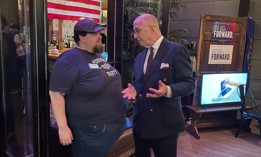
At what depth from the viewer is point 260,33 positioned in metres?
4.15

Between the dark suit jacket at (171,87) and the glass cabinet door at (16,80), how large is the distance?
841 mm

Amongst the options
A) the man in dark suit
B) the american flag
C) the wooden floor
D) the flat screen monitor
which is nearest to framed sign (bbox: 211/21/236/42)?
the flat screen monitor

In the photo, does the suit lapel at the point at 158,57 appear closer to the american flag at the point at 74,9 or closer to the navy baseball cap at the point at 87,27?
the navy baseball cap at the point at 87,27

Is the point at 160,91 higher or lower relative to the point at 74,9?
lower

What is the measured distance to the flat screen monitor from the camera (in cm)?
353

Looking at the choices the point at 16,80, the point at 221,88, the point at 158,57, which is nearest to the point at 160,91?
the point at 158,57

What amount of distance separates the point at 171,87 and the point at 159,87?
68 millimetres

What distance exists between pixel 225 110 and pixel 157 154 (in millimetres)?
2317

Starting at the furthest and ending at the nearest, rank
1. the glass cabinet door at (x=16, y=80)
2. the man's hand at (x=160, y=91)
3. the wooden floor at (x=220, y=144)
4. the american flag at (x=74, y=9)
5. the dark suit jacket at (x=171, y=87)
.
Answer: the wooden floor at (x=220, y=144) → the american flag at (x=74, y=9) → the glass cabinet door at (x=16, y=80) → the dark suit jacket at (x=171, y=87) → the man's hand at (x=160, y=91)

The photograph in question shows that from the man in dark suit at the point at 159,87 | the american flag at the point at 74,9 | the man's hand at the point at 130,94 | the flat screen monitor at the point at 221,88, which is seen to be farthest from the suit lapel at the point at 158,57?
the flat screen monitor at the point at 221,88

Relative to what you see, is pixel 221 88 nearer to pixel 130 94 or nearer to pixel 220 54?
pixel 220 54

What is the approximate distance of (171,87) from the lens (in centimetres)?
146

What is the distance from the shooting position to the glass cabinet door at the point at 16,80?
5.92ft

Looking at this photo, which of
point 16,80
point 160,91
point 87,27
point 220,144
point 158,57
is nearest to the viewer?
point 160,91
